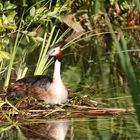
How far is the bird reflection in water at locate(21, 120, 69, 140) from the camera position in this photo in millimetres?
5898

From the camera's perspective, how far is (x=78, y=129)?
613 cm

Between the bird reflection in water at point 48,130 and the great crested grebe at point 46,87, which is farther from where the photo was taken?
the great crested grebe at point 46,87

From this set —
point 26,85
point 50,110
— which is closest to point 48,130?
point 50,110

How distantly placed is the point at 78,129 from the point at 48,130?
284mm

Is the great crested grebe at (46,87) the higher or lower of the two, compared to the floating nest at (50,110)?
higher

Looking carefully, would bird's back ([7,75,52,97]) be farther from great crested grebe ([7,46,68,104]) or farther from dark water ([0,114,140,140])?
dark water ([0,114,140,140])

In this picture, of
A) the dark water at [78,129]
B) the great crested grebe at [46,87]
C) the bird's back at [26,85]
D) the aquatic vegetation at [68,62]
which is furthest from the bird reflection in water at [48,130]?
the bird's back at [26,85]

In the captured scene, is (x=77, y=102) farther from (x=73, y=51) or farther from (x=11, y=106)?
(x=73, y=51)

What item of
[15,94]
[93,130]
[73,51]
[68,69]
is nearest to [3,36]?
[15,94]

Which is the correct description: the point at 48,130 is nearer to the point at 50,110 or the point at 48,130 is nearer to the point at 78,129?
the point at 78,129

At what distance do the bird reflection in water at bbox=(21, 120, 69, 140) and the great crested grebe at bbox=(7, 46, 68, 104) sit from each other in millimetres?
590

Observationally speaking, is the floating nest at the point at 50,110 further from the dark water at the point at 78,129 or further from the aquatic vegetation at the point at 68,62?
the dark water at the point at 78,129

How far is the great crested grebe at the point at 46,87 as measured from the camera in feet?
23.1

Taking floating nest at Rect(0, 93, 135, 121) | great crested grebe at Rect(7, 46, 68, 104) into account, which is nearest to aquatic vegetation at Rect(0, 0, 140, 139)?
floating nest at Rect(0, 93, 135, 121)
